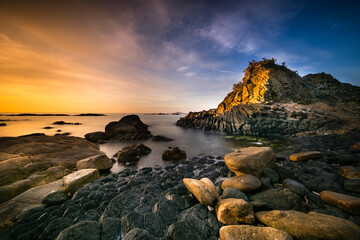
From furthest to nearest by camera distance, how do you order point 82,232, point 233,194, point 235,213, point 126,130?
point 126,130 < point 233,194 < point 235,213 < point 82,232

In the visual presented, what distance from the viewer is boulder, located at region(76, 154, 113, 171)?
23.7ft

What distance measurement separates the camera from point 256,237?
7.88 ft

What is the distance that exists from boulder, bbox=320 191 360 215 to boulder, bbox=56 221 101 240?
20.0 feet

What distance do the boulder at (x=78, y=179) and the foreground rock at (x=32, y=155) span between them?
7.46 ft

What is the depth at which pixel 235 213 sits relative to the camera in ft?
9.91

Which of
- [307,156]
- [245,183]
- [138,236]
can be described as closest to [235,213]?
[245,183]

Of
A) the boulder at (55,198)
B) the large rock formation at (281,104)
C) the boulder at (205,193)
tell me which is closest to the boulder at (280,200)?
the boulder at (205,193)

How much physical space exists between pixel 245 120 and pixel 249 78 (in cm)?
1991

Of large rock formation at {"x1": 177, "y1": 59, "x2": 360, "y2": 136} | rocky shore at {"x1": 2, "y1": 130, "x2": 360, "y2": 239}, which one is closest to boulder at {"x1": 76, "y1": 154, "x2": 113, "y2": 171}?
rocky shore at {"x1": 2, "y1": 130, "x2": 360, "y2": 239}

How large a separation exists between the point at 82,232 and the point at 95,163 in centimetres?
561

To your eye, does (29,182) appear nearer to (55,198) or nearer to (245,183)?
(55,198)

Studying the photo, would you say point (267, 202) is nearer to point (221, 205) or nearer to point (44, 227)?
point (221, 205)

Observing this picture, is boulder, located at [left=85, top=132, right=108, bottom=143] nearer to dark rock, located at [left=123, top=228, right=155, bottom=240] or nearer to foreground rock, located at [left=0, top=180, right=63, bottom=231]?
foreground rock, located at [left=0, top=180, right=63, bottom=231]

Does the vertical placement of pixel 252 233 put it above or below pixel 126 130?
above
